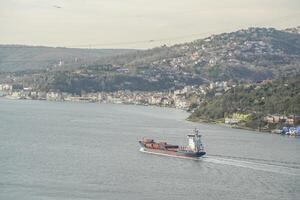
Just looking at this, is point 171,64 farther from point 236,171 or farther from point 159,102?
point 236,171

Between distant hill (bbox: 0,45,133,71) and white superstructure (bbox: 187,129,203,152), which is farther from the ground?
distant hill (bbox: 0,45,133,71)

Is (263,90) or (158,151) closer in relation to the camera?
(158,151)

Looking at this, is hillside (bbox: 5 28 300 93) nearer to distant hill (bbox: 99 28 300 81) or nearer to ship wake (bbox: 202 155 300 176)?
distant hill (bbox: 99 28 300 81)

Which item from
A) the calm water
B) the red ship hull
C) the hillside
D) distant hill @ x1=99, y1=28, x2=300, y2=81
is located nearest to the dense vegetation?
the calm water

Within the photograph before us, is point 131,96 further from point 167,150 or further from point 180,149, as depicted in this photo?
point 180,149

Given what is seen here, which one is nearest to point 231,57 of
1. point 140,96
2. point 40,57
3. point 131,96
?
Answer: point 131,96

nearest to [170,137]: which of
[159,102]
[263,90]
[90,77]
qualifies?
[263,90]
